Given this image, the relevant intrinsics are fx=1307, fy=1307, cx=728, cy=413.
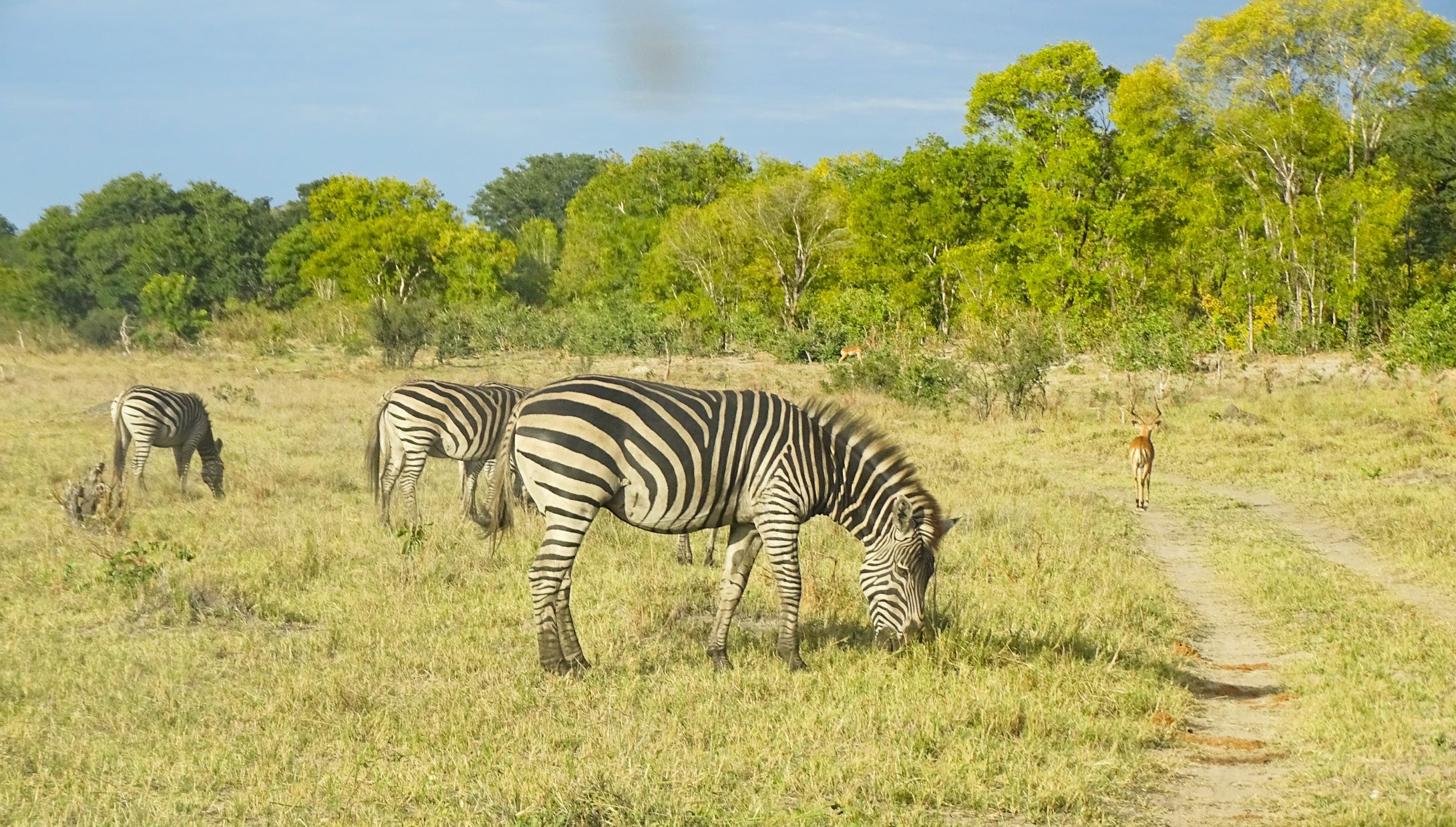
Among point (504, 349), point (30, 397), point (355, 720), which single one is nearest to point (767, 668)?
point (355, 720)

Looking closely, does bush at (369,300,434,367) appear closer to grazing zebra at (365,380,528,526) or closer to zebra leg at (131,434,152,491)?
zebra leg at (131,434,152,491)

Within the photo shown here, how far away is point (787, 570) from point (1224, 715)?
2756 mm

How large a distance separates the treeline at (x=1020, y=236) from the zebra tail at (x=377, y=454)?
68.1 ft

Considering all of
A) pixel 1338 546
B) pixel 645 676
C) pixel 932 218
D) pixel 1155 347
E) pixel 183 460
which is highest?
pixel 932 218

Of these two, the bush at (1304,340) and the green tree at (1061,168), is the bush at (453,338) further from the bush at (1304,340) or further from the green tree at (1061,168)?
the bush at (1304,340)

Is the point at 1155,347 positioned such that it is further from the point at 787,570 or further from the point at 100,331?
the point at 100,331

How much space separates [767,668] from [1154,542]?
24.4ft

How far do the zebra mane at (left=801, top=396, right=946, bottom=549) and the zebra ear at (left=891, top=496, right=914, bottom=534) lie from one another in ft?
0.38

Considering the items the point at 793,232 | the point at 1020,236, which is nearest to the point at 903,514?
the point at 1020,236

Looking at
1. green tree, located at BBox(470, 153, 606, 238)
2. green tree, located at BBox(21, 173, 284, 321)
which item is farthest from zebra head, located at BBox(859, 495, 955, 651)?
green tree, located at BBox(470, 153, 606, 238)

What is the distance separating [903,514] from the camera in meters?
8.16

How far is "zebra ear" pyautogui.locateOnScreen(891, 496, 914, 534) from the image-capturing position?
26.7ft

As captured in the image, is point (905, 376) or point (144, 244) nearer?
point (905, 376)

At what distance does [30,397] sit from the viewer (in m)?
26.9
